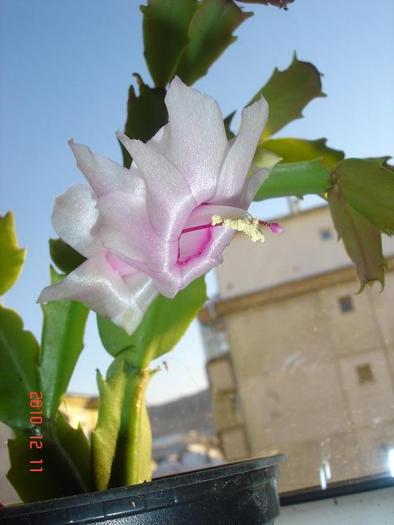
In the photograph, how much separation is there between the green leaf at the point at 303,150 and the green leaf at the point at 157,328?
0.19 meters

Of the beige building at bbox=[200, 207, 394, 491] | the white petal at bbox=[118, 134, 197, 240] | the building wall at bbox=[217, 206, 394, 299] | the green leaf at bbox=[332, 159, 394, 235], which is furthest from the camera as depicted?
the building wall at bbox=[217, 206, 394, 299]

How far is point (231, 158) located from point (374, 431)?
26.4 inches

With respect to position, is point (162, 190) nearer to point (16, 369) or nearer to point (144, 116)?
point (144, 116)

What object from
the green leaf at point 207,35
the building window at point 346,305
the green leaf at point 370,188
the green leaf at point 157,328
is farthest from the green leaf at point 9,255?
the building window at point 346,305

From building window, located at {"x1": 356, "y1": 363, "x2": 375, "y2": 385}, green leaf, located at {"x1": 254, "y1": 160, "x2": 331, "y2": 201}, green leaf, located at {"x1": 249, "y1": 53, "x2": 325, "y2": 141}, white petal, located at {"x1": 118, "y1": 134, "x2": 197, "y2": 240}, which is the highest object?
green leaf, located at {"x1": 249, "y1": 53, "x2": 325, "y2": 141}

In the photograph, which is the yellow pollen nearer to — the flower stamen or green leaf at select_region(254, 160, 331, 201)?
the flower stamen

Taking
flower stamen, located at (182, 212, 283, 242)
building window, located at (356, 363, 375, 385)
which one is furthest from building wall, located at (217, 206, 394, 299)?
flower stamen, located at (182, 212, 283, 242)

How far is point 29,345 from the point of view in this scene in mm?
583

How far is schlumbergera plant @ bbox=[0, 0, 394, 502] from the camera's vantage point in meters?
0.39

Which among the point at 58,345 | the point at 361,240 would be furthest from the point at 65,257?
the point at 361,240

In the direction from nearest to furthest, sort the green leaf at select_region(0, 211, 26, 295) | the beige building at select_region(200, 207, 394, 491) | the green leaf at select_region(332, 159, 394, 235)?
the green leaf at select_region(332, 159, 394, 235), the green leaf at select_region(0, 211, 26, 295), the beige building at select_region(200, 207, 394, 491)

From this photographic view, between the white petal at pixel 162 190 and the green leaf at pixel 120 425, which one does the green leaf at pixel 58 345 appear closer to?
the green leaf at pixel 120 425

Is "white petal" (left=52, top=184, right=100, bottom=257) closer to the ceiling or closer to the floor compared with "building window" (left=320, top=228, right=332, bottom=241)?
closer to the floor

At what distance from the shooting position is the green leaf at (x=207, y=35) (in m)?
0.60
